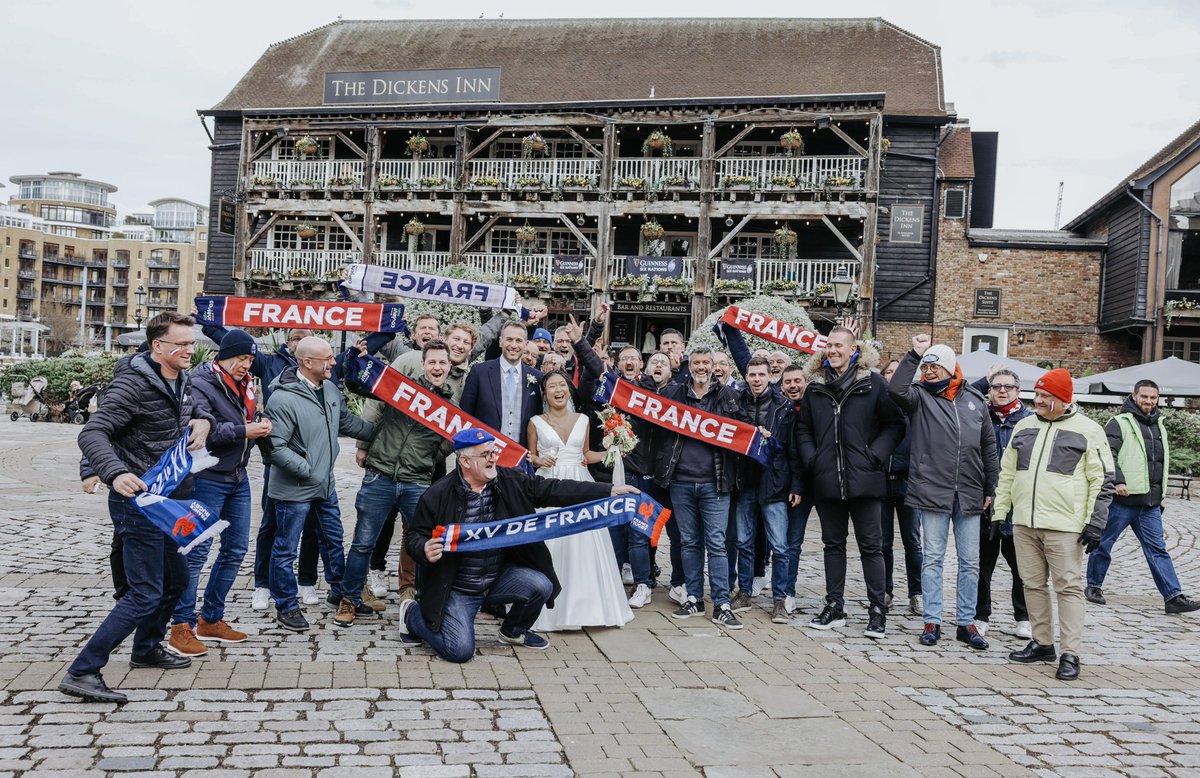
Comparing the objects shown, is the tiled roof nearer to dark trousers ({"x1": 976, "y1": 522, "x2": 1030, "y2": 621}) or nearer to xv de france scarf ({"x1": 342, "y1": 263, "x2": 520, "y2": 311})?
xv de france scarf ({"x1": 342, "y1": 263, "x2": 520, "y2": 311})

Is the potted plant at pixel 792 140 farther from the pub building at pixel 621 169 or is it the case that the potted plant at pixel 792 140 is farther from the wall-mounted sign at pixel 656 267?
the wall-mounted sign at pixel 656 267

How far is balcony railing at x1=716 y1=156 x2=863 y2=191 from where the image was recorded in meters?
25.9

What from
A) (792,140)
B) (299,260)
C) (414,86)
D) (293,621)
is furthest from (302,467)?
(414,86)

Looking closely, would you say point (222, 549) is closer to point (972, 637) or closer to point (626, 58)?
point (972, 637)

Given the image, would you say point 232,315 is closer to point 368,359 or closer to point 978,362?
point 368,359

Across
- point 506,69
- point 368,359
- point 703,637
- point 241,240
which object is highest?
point 506,69

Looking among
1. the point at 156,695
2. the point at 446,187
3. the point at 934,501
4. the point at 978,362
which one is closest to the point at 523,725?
the point at 156,695

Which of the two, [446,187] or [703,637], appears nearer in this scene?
[703,637]

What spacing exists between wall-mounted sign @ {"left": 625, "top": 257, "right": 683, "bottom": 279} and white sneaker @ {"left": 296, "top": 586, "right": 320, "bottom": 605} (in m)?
20.7

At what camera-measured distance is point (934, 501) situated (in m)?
6.68

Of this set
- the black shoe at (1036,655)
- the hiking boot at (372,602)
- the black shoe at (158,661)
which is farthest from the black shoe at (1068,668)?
the black shoe at (158,661)

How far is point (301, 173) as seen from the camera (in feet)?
97.1

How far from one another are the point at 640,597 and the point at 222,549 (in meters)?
3.17

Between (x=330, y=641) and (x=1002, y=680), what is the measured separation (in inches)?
166
